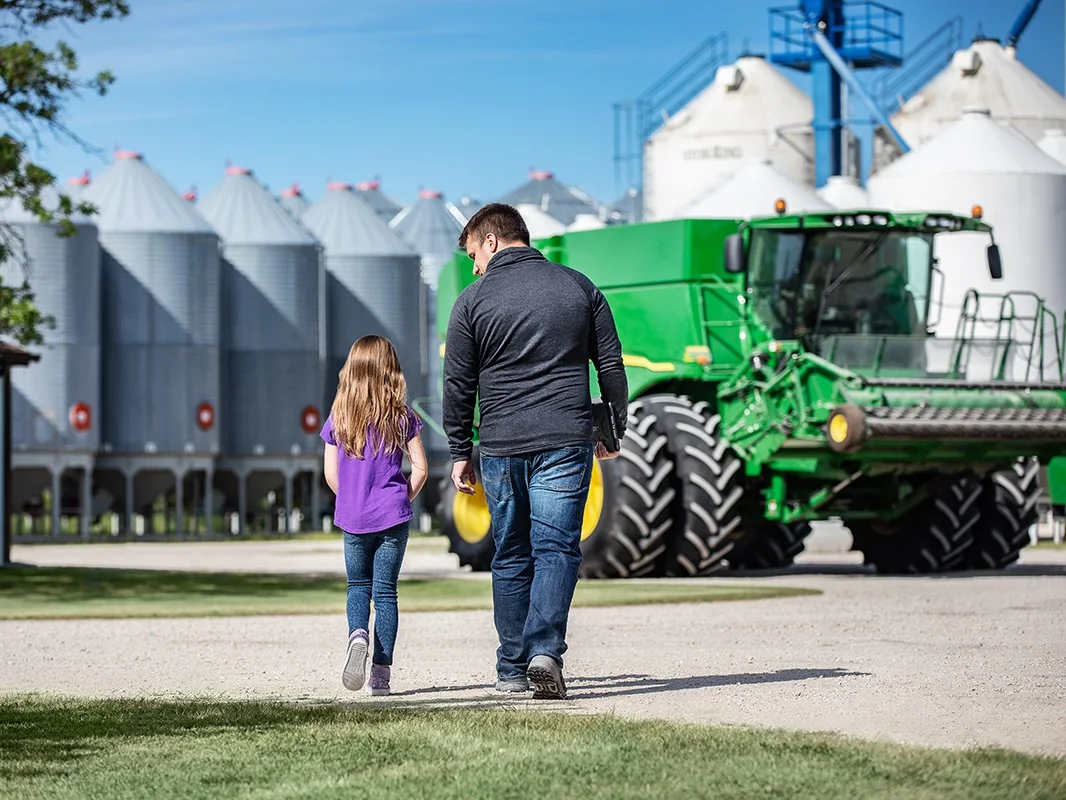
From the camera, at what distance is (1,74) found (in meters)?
18.3

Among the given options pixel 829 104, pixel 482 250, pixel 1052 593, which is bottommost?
pixel 1052 593

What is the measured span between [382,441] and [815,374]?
1081 cm

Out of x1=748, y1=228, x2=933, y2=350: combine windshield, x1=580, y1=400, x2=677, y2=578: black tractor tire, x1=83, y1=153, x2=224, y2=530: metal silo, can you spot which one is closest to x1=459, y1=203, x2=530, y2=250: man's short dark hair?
x1=580, y1=400, x2=677, y2=578: black tractor tire

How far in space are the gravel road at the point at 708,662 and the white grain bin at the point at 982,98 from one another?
125 feet

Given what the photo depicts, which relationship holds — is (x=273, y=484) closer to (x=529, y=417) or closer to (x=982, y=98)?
(x=982, y=98)

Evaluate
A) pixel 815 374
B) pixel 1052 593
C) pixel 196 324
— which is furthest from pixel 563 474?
pixel 196 324

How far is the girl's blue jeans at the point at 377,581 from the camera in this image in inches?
329

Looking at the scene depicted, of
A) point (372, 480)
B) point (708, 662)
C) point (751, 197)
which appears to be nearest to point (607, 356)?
point (372, 480)

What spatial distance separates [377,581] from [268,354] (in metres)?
42.5

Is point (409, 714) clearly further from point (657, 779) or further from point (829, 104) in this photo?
point (829, 104)

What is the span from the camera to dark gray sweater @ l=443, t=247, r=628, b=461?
8.08 m

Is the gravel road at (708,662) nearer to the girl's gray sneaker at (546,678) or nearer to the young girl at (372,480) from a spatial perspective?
the girl's gray sneaker at (546,678)

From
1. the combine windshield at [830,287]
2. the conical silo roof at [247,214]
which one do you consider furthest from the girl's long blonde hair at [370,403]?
the conical silo roof at [247,214]

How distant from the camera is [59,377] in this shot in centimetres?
4522
